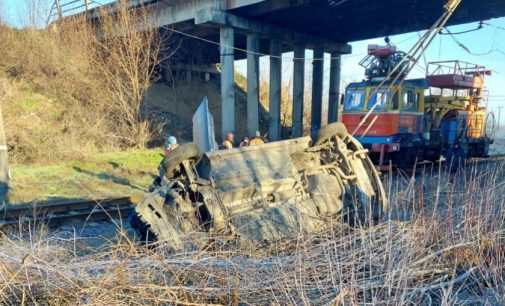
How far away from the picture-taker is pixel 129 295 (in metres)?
2.31

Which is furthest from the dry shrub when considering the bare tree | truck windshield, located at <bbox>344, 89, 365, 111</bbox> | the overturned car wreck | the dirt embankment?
the overturned car wreck

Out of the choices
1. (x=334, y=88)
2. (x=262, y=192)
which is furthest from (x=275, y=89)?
(x=262, y=192)

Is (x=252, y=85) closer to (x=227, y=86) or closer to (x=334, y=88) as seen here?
(x=227, y=86)

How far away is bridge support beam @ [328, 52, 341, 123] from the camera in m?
23.6

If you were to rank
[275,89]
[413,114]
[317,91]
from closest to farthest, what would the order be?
[413,114] < [275,89] < [317,91]

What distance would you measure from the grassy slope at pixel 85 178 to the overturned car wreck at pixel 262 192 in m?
5.03

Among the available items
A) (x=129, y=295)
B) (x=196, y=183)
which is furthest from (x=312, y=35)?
(x=129, y=295)

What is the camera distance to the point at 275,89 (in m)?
19.6

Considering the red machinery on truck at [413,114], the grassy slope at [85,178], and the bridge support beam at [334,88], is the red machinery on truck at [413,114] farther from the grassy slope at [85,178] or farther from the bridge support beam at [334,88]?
the bridge support beam at [334,88]

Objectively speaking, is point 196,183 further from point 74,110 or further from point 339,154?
point 74,110

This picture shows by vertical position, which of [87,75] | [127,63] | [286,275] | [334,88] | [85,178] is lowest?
[85,178]

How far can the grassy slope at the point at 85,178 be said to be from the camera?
8010mm

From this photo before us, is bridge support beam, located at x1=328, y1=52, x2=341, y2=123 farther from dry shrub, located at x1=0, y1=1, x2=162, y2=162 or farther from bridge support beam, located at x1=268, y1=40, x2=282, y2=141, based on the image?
dry shrub, located at x1=0, y1=1, x2=162, y2=162

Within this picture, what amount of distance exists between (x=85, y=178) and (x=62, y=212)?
339 cm
